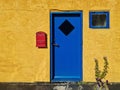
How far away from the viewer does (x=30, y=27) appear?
14109 millimetres

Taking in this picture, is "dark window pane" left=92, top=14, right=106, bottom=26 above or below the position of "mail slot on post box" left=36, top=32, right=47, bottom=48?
above

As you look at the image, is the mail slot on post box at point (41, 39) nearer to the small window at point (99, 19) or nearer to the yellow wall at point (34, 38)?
the yellow wall at point (34, 38)

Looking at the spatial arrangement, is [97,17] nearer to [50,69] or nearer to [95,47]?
[95,47]

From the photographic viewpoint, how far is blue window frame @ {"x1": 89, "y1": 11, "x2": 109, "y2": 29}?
46.0 feet

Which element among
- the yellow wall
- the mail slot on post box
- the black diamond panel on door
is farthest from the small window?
the mail slot on post box

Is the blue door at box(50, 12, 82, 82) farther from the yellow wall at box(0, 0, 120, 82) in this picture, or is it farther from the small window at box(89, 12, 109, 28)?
the small window at box(89, 12, 109, 28)

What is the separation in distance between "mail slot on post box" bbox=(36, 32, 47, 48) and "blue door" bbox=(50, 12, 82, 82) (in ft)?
0.77

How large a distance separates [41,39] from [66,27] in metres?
0.87

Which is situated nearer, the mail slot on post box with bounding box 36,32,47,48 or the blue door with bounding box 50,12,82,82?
Answer: the mail slot on post box with bounding box 36,32,47,48

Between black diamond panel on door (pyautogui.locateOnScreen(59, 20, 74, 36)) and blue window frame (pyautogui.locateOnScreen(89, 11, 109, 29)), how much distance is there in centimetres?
62

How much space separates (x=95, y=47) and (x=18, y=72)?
247cm

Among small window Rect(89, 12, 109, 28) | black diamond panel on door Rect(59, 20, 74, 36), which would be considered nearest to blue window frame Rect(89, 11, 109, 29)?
small window Rect(89, 12, 109, 28)

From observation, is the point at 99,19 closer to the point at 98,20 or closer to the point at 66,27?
the point at 98,20

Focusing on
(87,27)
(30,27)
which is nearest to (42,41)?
(30,27)
